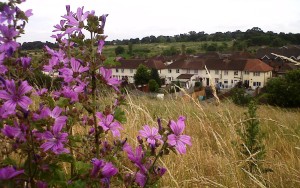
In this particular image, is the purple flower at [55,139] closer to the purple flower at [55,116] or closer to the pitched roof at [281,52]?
the purple flower at [55,116]

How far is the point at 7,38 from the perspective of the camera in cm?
127

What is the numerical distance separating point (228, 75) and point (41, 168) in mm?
49637

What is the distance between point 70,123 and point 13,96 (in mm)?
381

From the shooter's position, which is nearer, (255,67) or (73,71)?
(73,71)

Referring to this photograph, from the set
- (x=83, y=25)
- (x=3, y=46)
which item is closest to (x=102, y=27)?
(x=83, y=25)

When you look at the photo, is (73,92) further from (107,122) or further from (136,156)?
(136,156)

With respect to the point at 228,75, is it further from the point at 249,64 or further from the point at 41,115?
the point at 41,115

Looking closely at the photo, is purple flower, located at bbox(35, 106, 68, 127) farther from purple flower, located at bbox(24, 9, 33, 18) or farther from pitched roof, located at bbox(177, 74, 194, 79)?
pitched roof, located at bbox(177, 74, 194, 79)

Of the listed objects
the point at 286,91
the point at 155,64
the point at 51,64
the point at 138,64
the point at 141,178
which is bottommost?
the point at 286,91

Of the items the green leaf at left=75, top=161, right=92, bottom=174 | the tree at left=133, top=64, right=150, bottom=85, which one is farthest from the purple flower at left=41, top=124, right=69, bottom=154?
the tree at left=133, top=64, right=150, bottom=85

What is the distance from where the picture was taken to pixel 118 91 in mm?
1347

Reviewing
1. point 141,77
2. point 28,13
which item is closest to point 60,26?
point 28,13

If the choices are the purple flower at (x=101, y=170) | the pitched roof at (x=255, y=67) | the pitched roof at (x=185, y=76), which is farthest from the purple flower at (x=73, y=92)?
the pitched roof at (x=185, y=76)

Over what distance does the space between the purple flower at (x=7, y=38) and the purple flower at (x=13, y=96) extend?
9.4 inches
